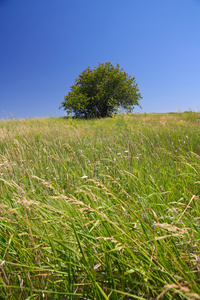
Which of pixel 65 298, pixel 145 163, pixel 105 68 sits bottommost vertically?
pixel 65 298

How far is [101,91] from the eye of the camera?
22.9 meters

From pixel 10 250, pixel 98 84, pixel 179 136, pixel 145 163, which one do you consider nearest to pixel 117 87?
pixel 98 84

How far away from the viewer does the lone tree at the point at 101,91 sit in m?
22.9

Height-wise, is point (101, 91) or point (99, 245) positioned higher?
point (101, 91)

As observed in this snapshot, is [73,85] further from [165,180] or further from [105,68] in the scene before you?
[165,180]

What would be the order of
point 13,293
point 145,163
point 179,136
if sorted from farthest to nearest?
point 179,136, point 145,163, point 13,293

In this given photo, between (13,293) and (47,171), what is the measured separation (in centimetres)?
218

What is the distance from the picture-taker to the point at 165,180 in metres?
2.50

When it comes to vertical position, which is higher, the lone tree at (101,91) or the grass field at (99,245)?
the lone tree at (101,91)

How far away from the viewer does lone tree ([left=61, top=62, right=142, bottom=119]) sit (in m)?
22.9

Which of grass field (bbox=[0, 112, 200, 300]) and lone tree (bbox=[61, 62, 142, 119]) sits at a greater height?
lone tree (bbox=[61, 62, 142, 119])

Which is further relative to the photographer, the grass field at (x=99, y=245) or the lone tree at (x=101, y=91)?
the lone tree at (x=101, y=91)

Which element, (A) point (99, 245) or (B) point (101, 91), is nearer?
(A) point (99, 245)

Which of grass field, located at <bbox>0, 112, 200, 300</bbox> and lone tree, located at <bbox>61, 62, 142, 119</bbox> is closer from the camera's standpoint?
grass field, located at <bbox>0, 112, 200, 300</bbox>
